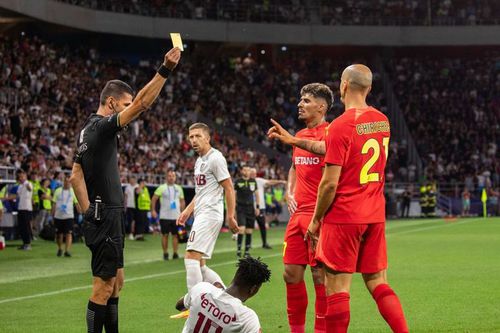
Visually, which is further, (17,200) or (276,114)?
(276,114)

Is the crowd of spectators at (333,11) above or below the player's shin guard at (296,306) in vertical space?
above

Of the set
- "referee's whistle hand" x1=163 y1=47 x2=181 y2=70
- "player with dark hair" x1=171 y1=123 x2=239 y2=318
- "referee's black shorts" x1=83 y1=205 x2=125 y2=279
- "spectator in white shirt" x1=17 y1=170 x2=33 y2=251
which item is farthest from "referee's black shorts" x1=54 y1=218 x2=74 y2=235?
"referee's whistle hand" x1=163 y1=47 x2=181 y2=70

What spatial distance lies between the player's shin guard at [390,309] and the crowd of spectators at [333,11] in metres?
46.3

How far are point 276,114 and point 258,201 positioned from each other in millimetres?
28968

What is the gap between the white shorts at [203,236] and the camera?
1191cm

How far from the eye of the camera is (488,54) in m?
65.4

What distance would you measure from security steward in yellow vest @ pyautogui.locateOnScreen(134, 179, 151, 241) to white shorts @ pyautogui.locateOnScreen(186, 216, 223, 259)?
19995mm

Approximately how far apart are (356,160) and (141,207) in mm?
25053

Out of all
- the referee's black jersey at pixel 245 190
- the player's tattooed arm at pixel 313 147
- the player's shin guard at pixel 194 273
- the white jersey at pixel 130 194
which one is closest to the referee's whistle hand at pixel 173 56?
the player's tattooed arm at pixel 313 147

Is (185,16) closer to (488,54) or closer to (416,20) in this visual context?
(416,20)

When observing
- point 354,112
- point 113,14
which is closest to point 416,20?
point 113,14

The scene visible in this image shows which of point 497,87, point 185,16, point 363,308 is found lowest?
point 363,308

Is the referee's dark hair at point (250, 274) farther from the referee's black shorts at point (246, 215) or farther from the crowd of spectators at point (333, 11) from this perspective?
the crowd of spectators at point (333, 11)

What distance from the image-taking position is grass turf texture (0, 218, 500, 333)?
11.6 meters
